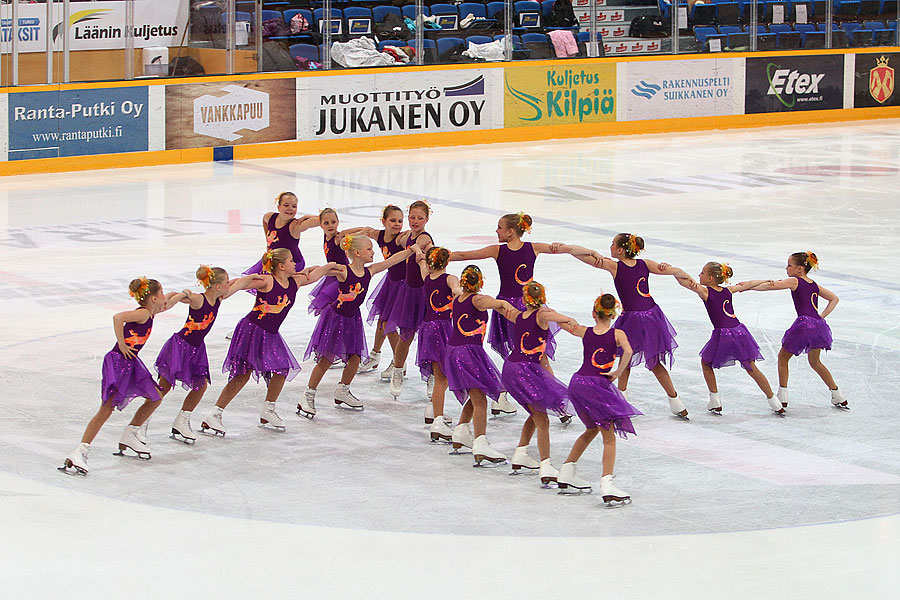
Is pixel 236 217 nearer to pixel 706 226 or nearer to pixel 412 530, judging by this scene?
pixel 706 226

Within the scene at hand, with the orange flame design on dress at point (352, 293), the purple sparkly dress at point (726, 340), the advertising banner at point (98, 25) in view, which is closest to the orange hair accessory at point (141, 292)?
the orange flame design on dress at point (352, 293)

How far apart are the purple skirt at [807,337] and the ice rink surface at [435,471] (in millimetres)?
349

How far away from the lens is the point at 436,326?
791 cm

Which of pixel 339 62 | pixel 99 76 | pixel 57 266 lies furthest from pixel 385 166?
pixel 57 266

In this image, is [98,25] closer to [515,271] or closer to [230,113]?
[230,113]

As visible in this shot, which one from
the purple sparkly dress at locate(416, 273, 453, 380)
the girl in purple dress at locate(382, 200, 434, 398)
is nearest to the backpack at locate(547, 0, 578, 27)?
the girl in purple dress at locate(382, 200, 434, 398)

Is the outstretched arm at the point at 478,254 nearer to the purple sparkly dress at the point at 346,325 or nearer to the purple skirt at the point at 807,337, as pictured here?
the purple sparkly dress at the point at 346,325

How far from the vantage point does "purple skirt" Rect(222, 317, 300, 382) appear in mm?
7695

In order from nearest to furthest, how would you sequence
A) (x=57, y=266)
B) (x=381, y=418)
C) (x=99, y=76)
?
(x=381, y=418)
(x=57, y=266)
(x=99, y=76)

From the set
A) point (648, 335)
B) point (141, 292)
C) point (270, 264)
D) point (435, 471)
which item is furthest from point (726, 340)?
point (141, 292)

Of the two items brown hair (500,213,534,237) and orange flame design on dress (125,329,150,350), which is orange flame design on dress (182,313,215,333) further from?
brown hair (500,213,534,237)

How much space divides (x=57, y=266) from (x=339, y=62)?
887 cm

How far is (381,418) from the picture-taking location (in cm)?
813

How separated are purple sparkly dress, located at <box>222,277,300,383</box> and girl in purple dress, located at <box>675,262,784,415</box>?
2452 millimetres
